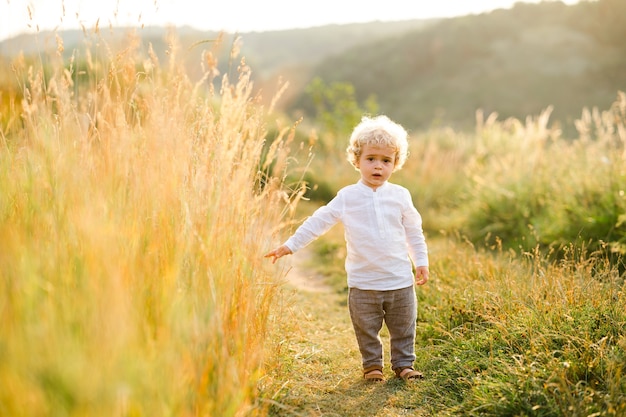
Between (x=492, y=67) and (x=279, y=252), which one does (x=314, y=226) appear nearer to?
(x=279, y=252)

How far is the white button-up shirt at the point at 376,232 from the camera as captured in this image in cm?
347

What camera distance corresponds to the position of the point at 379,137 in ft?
11.7

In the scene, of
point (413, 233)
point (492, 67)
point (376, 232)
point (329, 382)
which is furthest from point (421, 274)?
point (492, 67)

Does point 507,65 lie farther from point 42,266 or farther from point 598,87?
A: point 42,266

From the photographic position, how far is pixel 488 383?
2828 millimetres

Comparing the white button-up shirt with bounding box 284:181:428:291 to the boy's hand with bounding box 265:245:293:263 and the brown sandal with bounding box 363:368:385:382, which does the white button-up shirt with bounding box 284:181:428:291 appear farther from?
the brown sandal with bounding box 363:368:385:382

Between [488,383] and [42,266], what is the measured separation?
2108 mm

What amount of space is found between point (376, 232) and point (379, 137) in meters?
0.59

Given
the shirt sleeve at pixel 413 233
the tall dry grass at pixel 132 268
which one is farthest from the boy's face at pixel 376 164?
the tall dry grass at pixel 132 268

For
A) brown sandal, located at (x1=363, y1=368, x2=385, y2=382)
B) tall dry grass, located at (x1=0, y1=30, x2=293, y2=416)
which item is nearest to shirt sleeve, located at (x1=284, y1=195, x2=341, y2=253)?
tall dry grass, located at (x1=0, y1=30, x2=293, y2=416)

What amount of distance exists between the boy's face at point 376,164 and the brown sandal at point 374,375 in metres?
1.12

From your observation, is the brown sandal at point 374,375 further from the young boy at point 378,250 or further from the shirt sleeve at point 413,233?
the shirt sleeve at point 413,233

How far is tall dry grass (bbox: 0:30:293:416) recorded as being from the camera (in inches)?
62.2

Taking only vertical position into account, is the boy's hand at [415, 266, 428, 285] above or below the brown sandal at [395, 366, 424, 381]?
above
